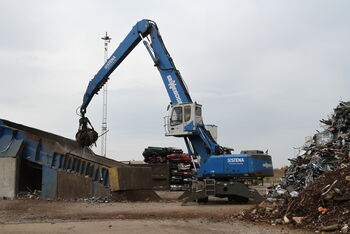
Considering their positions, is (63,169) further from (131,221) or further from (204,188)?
(131,221)

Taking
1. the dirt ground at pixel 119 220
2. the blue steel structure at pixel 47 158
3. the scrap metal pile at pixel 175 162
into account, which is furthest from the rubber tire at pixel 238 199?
the scrap metal pile at pixel 175 162

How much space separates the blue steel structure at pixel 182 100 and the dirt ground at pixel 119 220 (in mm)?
1967

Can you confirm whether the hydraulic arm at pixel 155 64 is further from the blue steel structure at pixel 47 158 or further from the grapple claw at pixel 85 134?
the blue steel structure at pixel 47 158

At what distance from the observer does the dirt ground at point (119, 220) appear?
9.84 metres

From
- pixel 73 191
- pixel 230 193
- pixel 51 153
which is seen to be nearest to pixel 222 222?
pixel 230 193

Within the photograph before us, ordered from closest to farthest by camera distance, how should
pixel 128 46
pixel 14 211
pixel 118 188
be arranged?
pixel 14 211, pixel 118 188, pixel 128 46

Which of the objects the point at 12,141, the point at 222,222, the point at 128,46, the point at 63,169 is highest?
the point at 128,46

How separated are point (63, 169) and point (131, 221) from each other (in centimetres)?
845

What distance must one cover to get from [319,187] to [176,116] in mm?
8199

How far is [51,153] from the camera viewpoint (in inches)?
755

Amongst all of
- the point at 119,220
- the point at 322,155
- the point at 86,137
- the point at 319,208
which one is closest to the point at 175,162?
the point at 86,137

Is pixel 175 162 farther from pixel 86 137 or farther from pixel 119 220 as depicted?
pixel 119 220

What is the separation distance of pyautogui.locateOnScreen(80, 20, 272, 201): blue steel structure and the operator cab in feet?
0.26

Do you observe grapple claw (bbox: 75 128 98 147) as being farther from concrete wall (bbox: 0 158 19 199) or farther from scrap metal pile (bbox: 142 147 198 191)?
scrap metal pile (bbox: 142 147 198 191)
